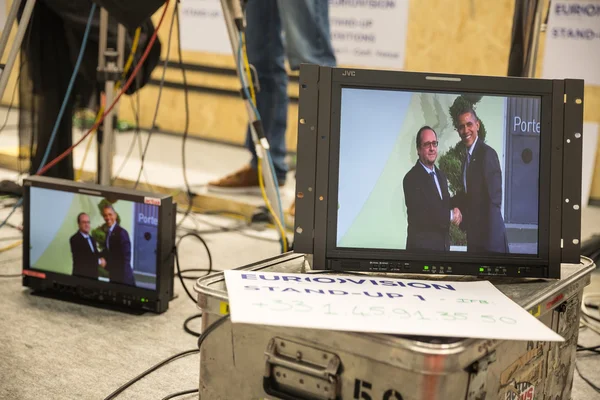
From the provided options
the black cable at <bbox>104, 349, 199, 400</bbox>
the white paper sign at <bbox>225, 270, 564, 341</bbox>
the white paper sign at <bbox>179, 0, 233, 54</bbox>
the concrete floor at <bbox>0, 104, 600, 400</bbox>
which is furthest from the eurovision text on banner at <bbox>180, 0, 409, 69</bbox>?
the white paper sign at <bbox>225, 270, 564, 341</bbox>

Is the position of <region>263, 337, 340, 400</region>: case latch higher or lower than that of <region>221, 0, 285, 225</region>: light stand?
lower

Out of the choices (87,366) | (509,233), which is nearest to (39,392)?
(87,366)

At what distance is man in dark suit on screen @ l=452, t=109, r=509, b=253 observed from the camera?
1065 millimetres

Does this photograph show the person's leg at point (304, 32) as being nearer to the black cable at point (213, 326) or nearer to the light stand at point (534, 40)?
the light stand at point (534, 40)

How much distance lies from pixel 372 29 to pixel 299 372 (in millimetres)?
2372

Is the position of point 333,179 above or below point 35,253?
above

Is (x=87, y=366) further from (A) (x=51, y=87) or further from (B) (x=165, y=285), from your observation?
(A) (x=51, y=87)

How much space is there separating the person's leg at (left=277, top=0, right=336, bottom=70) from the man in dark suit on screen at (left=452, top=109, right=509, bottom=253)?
1123 mm

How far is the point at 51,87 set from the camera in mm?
2205

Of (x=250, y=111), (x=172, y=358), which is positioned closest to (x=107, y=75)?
(x=250, y=111)

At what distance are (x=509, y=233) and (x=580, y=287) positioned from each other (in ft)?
0.55

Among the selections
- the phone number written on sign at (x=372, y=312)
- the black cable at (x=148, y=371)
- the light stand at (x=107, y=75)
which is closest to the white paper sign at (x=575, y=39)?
the light stand at (x=107, y=75)

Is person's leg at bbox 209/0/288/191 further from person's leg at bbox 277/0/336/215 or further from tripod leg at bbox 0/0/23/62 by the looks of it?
tripod leg at bbox 0/0/23/62

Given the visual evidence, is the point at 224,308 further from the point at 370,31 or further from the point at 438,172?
the point at 370,31
